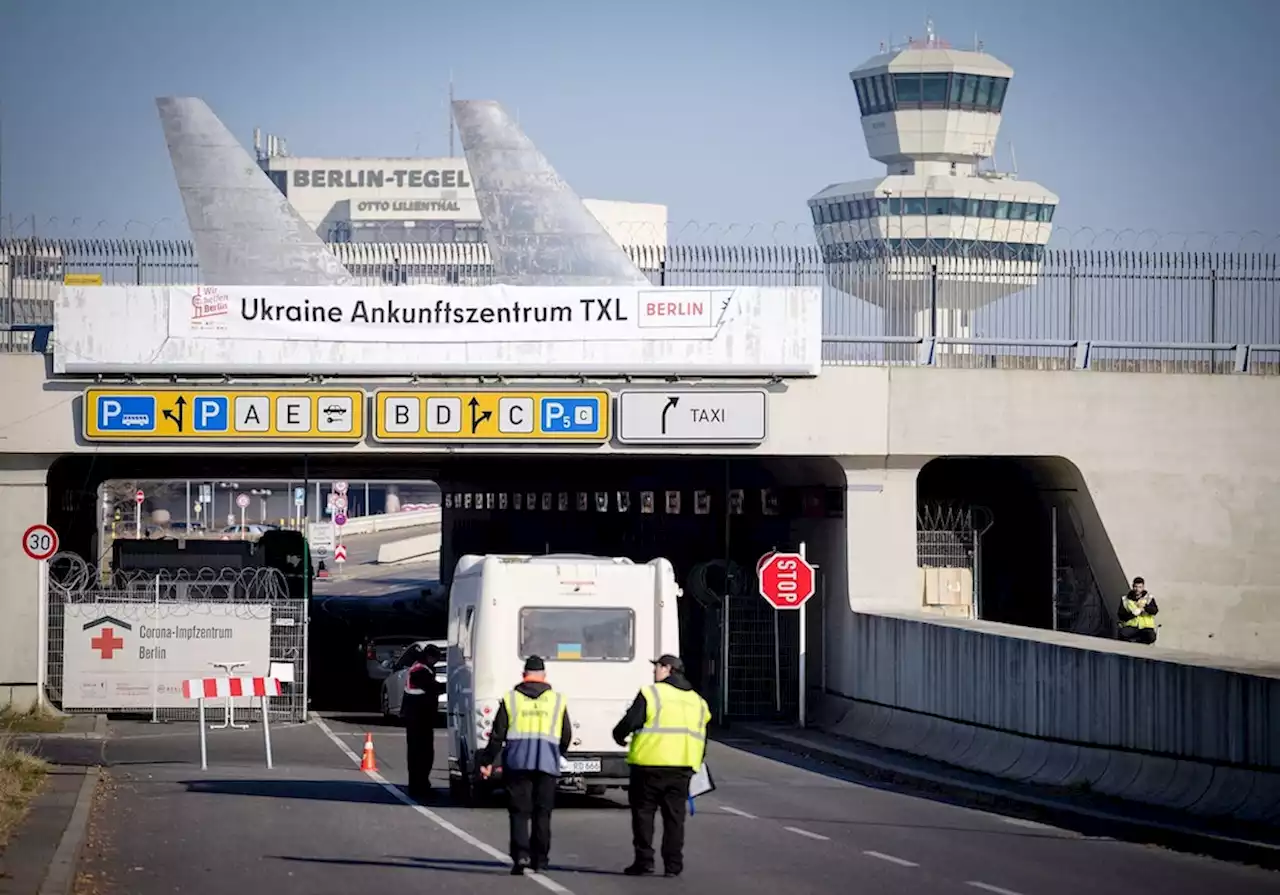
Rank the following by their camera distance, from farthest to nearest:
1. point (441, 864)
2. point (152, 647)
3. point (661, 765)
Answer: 1. point (152, 647)
2. point (441, 864)
3. point (661, 765)

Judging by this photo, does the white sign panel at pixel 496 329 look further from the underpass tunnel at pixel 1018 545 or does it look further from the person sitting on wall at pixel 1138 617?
the person sitting on wall at pixel 1138 617

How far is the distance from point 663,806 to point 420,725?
6572 millimetres

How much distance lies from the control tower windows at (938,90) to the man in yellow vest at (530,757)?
158 metres

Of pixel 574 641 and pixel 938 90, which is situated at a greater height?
pixel 938 90

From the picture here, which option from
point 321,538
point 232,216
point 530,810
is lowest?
point 321,538

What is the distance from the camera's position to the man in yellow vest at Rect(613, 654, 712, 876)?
1452 centimetres

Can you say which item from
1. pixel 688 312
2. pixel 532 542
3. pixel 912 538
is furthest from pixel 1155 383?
pixel 532 542

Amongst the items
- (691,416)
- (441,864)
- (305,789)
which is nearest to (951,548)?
(691,416)

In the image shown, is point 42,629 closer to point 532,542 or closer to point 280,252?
point 280,252

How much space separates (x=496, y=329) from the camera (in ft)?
99.8

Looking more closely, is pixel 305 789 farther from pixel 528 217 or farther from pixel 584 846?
pixel 528 217

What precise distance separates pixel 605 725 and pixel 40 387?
14.1 m

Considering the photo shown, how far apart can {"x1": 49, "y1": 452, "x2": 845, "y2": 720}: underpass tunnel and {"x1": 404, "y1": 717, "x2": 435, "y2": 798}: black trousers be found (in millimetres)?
10805

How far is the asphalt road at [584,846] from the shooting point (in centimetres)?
1423
